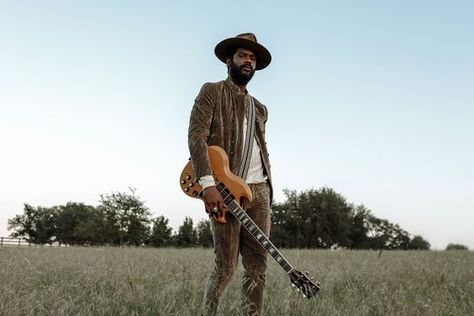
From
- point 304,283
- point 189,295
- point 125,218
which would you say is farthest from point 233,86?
point 125,218

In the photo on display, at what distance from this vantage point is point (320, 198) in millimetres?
64125

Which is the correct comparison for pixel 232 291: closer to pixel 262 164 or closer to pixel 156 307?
pixel 156 307

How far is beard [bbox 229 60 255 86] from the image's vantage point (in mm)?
4227

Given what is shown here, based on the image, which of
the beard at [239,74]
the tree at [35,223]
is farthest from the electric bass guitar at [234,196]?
the tree at [35,223]

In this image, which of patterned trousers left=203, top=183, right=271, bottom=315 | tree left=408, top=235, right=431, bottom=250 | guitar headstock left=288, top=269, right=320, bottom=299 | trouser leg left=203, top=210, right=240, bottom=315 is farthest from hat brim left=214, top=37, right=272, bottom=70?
tree left=408, top=235, right=431, bottom=250

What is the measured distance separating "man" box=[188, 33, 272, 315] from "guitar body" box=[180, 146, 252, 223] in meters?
0.12

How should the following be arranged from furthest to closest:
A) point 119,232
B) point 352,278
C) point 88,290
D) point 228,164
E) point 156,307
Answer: point 119,232 → point 352,278 → point 88,290 → point 156,307 → point 228,164

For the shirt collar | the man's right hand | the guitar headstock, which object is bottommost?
the guitar headstock

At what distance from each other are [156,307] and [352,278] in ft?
14.3

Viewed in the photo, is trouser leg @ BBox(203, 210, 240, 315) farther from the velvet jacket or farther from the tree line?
the tree line

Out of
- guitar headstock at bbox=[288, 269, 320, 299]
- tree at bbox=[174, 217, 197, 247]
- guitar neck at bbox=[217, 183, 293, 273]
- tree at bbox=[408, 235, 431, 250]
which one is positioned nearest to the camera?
guitar headstock at bbox=[288, 269, 320, 299]

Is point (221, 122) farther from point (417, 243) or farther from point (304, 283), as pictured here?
point (417, 243)

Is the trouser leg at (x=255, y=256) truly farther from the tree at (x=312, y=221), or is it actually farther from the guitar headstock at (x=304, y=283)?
the tree at (x=312, y=221)

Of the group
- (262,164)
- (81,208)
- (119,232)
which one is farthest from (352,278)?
(81,208)
